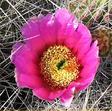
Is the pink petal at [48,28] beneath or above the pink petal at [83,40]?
above

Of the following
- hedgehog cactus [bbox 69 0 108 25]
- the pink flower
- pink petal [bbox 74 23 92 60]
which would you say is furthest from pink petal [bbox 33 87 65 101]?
hedgehog cactus [bbox 69 0 108 25]

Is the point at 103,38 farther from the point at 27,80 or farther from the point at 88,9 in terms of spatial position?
the point at 27,80

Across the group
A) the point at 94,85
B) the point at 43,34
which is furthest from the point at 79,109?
the point at 43,34

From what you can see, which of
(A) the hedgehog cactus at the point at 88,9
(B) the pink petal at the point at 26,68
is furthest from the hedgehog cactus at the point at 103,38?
(B) the pink petal at the point at 26,68

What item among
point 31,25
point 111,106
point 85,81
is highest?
point 31,25

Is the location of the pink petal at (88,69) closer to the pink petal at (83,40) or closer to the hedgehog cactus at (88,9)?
the pink petal at (83,40)

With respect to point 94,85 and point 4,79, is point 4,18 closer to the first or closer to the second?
Answer: point 4,79

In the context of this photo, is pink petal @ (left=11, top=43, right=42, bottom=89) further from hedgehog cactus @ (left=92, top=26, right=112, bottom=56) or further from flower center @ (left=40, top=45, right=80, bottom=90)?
hedgehog cactus @ (left=92, top=26, right=112, bottom=56)
